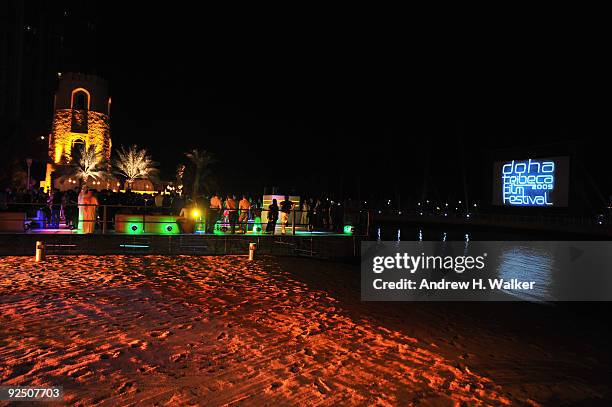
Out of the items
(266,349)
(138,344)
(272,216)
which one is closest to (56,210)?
(272,216)

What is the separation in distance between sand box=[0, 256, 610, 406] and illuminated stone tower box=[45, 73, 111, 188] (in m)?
51.2

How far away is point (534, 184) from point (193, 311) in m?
36.3

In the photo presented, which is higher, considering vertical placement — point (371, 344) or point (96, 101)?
point (96, 101)

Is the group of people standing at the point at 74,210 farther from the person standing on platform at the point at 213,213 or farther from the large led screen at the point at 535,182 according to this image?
the large led screen at the point at 535,182

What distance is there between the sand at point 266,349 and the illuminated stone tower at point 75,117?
51224 mm

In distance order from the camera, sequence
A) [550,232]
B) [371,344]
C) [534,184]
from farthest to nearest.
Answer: [534,184] → [550,232] → [371,344]

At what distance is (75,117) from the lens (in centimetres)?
5697

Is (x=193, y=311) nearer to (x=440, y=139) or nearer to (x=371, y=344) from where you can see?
(x=371, y=344)

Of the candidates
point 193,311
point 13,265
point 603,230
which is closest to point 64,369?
point 193,311

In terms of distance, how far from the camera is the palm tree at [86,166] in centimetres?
5034

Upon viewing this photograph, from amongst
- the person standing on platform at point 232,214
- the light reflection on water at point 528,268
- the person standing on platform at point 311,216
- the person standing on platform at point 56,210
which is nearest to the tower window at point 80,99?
the person standing on platform at point 56,210

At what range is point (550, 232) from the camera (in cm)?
Answer: 3469

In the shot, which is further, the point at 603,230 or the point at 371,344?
the point at 603,230

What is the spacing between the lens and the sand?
5141 millimetres
